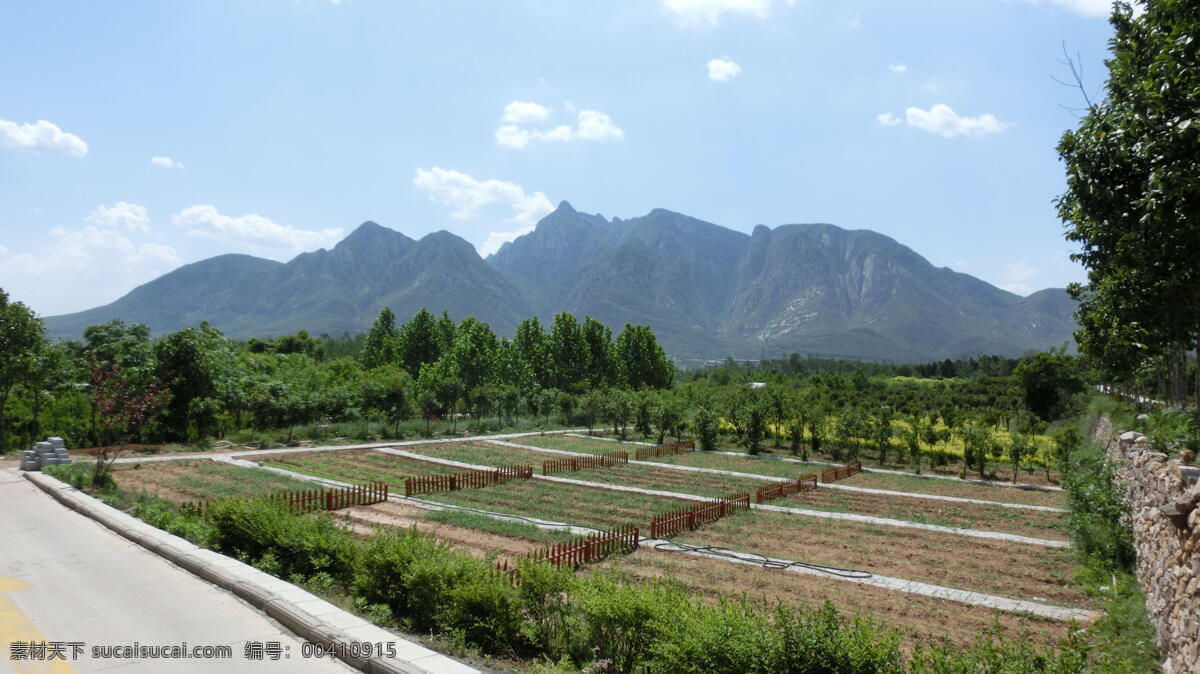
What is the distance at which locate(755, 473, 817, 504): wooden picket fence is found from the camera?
22281mm

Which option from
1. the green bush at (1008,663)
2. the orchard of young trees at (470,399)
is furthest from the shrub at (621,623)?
the orchard of young trees at (470,399)

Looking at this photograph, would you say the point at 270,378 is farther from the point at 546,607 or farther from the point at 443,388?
the point at 546,607

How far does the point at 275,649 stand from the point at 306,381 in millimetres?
39270

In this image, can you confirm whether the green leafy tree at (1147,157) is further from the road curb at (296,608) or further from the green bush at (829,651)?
the road curb at (296,608)

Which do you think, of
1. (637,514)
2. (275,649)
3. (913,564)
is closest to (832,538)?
(913,564)

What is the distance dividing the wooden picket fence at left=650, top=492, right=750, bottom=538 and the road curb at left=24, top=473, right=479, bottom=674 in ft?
32.0

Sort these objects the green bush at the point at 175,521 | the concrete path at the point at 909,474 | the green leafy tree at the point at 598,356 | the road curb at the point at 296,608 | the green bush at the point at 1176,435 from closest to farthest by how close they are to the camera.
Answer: the road curb at the point at 296,608 → the green bush at the point at 175,521 → the green bush at the point at 1176,435 → the concrete path at the point at 909,474 → the green leafy tree at the point at 598,356

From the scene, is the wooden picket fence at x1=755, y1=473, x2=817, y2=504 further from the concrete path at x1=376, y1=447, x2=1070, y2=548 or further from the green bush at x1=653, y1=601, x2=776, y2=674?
the green bush at x1=653, y1=601, x2=776, y2=674

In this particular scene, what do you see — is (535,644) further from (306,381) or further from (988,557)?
(306,381)

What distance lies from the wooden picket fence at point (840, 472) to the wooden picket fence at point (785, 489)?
1.19 m

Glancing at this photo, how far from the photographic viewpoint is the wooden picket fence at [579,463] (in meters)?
27.2

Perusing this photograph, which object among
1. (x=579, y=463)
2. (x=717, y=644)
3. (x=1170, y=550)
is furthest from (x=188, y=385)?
(x=1170, y=550)

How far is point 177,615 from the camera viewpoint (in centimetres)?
772

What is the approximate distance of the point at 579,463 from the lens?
28.7m
